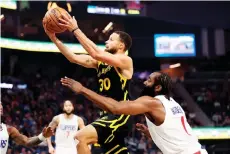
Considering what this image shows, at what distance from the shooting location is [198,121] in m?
21.9

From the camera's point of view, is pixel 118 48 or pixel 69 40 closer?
pixel 118 48

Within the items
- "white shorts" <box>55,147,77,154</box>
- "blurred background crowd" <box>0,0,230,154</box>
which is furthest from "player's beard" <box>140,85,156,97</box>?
"blurred background crowd" <box>0,0,230,154</box>

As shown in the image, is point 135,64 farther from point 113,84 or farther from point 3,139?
point 113,84

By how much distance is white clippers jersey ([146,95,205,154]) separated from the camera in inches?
173

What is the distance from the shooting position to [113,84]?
5359 millimetres

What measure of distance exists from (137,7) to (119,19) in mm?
2141

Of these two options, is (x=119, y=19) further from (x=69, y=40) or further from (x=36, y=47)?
(x=36, y=47)

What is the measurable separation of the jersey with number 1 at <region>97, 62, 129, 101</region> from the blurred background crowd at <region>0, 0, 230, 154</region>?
8.74 m

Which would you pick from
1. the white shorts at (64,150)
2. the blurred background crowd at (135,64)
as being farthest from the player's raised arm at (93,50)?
the blurred background crowd at (135,64)

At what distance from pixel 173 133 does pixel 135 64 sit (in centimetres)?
2375

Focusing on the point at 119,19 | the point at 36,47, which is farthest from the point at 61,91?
the point at 119,19

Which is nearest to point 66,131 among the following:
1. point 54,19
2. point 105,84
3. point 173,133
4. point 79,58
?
point 79,58

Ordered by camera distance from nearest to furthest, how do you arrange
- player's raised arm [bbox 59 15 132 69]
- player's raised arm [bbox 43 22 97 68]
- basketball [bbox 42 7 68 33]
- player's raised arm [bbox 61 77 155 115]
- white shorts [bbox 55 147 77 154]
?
player's raised arm [bbox 61 77 155 115]
player's raised arm [bbox 59 15 132 69]
basketball [bbox 42 7 68 33]
player's raised arm [bbox 43 22 97 68]
white shorts [bbox 55 147 77 154]

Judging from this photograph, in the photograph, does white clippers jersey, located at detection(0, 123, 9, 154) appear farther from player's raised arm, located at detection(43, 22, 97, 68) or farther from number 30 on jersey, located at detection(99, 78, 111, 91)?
number 30 on jersey, located at detection(99, 78, 111, 91)
